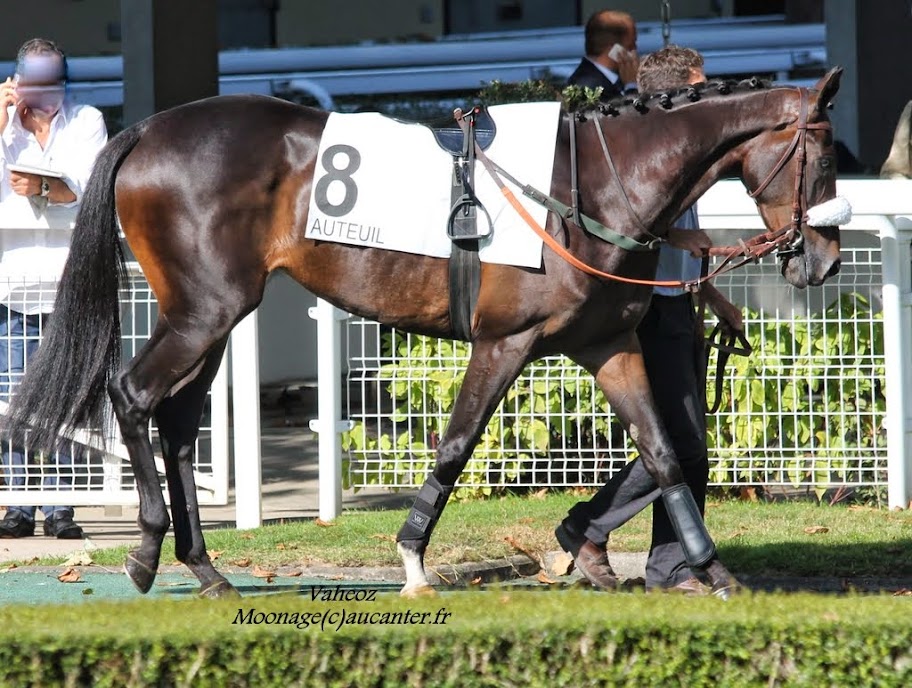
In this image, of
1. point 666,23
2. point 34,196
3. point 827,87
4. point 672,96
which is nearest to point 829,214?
point 827,87

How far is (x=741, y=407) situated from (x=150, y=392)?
353 cm

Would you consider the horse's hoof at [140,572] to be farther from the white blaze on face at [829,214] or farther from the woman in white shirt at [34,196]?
the white blaze on face at [829,214]

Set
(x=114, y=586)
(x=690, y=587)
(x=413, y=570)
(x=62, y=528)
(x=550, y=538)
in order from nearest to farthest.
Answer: (x=413, y=570), (x=690, y=587), (x=114, y=586), (x=550, y=538), (x=62, y=528)

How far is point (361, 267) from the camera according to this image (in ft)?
16.3

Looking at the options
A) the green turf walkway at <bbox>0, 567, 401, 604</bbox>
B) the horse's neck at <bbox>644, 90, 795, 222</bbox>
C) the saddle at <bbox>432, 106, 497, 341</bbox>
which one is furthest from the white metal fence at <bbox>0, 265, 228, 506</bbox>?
the horse's neck at <bbox>644, 90, 795, 222</bbox>

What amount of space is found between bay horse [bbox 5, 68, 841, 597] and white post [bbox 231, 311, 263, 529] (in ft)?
5.68

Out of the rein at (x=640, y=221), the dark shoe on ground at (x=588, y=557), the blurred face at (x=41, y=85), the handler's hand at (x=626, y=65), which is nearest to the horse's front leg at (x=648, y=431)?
the rein at (x=640, y=221)

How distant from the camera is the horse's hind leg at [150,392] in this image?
198 inches

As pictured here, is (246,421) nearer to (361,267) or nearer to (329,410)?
(329,410)

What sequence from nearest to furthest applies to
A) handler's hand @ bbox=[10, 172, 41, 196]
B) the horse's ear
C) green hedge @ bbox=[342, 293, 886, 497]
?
1. the horse's ear
2. handler's hand @ bbox=[10, 172, 41, 196]
3. green hedge @ bbox=[342, 293, 886, 497]

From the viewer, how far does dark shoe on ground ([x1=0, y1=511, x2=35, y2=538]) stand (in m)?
7.07

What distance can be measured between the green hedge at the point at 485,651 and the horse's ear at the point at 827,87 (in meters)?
1.69

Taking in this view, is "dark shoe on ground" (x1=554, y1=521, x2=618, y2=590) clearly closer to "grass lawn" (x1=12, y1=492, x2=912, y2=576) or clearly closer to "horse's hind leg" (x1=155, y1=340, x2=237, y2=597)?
"grass lawn" (x1=12, y1=492, x2=912, y2=576)

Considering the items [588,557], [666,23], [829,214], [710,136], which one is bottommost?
[588,557]
